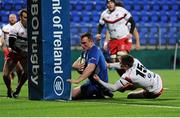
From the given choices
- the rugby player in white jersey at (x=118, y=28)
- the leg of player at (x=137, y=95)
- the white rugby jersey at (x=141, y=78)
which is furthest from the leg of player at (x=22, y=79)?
the rugby player in white jersey at (x=118, y=28)

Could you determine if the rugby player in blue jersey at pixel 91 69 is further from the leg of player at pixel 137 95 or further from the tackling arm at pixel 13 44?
the tackling arm at pixel 13 44

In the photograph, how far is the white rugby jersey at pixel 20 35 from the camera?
14992 millimetres

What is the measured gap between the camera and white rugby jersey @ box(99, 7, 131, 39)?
18234 millimetres

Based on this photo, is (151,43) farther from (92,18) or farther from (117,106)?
(117,106)

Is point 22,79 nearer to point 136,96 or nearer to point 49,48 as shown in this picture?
point 49,48

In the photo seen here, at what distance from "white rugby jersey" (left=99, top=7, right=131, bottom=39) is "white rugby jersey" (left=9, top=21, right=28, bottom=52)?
3.71m

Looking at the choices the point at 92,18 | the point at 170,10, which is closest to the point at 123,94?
the point at 92,18

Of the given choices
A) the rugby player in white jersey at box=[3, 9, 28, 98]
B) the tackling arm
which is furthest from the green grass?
the tackling arm

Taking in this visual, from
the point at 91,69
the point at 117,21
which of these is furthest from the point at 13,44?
the point at 117,21

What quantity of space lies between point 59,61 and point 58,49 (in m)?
0.22

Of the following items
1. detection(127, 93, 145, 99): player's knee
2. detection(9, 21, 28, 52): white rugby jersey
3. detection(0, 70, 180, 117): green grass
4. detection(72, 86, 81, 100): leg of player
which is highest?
detection(9, 21, 28, 52): white rugby jersey

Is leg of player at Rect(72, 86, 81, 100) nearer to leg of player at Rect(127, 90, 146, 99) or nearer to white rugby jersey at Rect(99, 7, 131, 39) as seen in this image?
leg of player at Rect(127, 90, 146, 99)

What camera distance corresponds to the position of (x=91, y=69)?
13.7m

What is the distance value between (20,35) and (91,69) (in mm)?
2118
